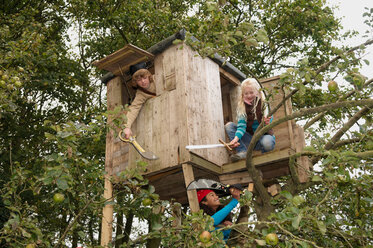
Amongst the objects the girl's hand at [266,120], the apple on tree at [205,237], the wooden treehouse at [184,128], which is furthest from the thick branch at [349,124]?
the apple on tree at [205,237]

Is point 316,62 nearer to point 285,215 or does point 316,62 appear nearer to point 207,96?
point 207,96

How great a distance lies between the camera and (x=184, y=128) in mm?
6516

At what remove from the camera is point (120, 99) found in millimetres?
8125

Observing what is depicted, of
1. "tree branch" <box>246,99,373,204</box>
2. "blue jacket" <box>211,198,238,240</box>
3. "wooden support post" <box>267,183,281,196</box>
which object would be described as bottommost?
"blue jacket" <box>211,198,238,240</box>

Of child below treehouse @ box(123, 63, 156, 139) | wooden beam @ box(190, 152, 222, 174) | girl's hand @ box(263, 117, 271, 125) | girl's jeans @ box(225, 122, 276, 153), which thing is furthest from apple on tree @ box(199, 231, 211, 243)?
child below treehouse @ box(123, 63, 156, 139)

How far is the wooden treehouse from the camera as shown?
21.1ft

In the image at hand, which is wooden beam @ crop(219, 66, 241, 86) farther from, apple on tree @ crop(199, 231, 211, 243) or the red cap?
apple on tree @ crop(199, 231, 211, 243)

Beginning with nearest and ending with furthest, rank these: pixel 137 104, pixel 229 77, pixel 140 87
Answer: pixel 137 104
pixel 140 87
pixel 229 77

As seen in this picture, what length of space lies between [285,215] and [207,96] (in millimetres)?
3573

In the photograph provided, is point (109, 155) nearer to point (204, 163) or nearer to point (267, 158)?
point (204, 163)

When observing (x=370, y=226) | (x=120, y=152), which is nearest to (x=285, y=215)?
(x=370, y=226)

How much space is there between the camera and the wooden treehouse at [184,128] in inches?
253

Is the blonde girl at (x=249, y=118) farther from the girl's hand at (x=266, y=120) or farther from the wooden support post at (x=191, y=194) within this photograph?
the wooden support post at (x=191, y=194)

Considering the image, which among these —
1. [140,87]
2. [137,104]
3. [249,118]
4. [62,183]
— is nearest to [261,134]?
[249,118]
